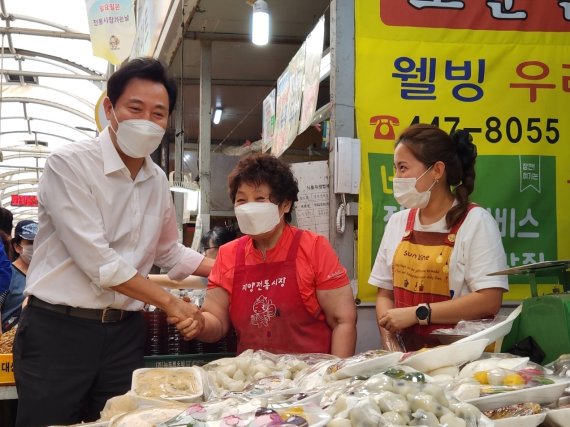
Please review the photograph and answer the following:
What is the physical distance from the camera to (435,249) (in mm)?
2789

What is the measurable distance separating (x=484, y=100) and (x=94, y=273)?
2497 millimetres

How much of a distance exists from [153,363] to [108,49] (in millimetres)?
5046

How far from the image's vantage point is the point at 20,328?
104 inches

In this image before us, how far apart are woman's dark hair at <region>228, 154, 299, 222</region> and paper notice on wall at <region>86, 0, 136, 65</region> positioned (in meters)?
4.66

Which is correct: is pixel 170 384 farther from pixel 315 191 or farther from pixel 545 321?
pixel 315 191

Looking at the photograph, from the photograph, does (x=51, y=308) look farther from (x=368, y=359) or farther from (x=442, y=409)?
(x=442, y=409)

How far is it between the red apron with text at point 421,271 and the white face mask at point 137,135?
1281 mm

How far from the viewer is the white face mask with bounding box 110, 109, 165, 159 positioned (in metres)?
2.66

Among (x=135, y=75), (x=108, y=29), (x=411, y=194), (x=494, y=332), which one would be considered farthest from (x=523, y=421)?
(x=108, y=29)

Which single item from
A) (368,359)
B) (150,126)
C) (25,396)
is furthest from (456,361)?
(25,396)

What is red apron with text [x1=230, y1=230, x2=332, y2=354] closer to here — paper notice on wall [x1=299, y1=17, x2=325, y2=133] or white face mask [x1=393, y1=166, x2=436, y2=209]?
white face mask [x1=393, y1=166, x2=436, y2=209]

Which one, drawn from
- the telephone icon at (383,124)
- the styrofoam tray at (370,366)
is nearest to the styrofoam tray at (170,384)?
the styrofoam tray at (370,366)

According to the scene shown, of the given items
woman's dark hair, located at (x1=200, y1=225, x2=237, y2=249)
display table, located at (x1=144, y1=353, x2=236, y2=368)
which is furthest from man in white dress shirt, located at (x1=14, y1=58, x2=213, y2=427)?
woman's dark hair, located at (x1=200, y1=225, x2=237, y2=249)

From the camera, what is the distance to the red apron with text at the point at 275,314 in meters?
2.73
